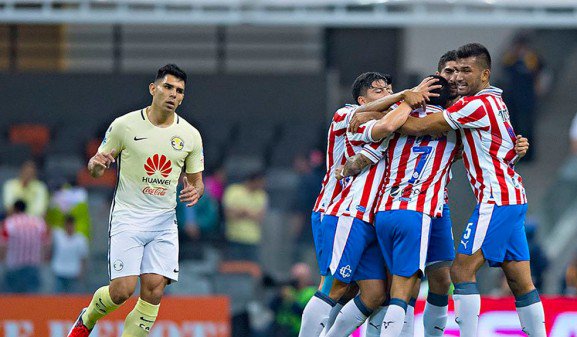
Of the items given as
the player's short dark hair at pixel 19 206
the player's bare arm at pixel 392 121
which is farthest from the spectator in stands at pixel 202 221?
the player's bare arm at pixel 392 121

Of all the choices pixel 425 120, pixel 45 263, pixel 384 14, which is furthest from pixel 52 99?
pixel 425 120

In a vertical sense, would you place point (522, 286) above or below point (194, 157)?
below

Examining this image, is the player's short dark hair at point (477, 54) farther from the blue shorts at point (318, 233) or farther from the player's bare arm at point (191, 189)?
the player's bare arm at point (191, 189)

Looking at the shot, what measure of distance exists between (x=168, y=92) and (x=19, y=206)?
Result: 7067 mm

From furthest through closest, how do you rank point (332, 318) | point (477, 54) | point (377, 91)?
point (332, 318)
point (377, 91)
point (477, 54)

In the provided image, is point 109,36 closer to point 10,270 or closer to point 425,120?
point 10,270

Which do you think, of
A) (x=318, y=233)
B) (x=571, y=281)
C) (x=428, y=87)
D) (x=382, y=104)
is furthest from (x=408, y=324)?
(x=571, y=281)

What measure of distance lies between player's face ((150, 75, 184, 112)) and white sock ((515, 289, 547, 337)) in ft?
9.74

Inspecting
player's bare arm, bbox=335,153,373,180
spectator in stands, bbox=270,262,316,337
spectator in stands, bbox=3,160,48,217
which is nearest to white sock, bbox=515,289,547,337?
player's bare arm, bbox=335,153,373,180

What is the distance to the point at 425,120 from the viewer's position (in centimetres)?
938

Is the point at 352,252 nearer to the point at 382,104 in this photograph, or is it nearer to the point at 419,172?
the point at 419,172

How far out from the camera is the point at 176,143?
10336mm

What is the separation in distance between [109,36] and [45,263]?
21.9 ft

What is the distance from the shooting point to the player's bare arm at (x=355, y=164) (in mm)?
9695
